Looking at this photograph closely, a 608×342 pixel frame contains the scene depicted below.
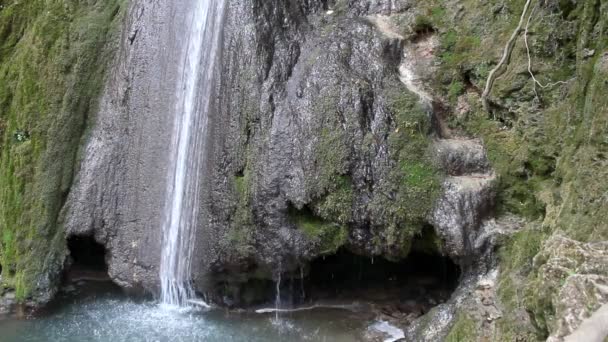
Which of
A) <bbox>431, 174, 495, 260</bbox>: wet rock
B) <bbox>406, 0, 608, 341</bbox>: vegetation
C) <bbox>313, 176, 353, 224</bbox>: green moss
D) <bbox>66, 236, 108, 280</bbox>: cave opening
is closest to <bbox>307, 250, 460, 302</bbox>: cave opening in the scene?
<bbox>313, 176, 353, 224</bbox>: green moss

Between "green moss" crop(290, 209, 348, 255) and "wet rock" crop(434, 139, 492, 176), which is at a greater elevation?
"wet rock" crop(434, 139, 492, 176)

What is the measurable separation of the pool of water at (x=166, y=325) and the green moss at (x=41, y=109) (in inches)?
29.6

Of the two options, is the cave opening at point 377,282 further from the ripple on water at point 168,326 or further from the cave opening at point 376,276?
the ripple on water at point 168,326

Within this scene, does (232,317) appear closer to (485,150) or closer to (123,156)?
(123,156)

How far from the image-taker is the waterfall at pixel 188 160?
29.3 feet

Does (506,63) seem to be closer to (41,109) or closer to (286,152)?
(286,152)

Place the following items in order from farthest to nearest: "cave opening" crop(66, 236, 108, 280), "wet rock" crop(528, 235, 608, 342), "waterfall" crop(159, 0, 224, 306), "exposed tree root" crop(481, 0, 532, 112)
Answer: "cave opening" crop(66, 236, 108, 280), "waterfall" crop(159, 0, 224, 306), "exposed tree root" crop(481, 0, 532, 112), "wet rock" crop(528, 235, 608, 342)

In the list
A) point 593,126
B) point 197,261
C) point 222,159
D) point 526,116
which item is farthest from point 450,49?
point 197,261

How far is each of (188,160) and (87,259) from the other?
3114mm

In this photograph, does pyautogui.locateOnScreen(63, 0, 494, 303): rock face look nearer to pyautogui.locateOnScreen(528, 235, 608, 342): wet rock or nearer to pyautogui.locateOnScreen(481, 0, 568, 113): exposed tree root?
pyautogui.locateOnScreen(481, 0, 568, 113): exposed tree root

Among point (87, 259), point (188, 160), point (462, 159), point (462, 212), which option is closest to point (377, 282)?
point (462, 212)

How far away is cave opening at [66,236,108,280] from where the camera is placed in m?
10.2

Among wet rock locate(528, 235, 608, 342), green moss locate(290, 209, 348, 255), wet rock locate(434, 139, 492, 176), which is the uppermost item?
wet rock locate(434, 139, 492, 176)

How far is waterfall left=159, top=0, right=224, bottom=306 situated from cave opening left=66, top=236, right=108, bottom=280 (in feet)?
5.95
